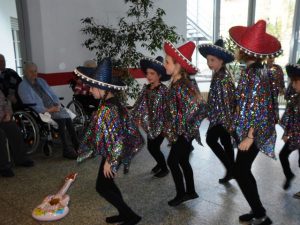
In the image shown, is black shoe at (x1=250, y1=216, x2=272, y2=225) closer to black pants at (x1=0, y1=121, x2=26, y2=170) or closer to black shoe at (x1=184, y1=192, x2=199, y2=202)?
black shoe at (x1=184, y1=192, x2=199, y2=202)

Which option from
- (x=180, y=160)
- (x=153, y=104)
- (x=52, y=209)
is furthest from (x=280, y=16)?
(x=52, y=209)

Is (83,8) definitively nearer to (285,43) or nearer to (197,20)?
(197,20)

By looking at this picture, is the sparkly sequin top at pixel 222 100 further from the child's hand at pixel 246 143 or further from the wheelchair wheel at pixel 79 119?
the wheelchair wheel at pixel 79 119

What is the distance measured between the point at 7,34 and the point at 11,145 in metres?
2.43

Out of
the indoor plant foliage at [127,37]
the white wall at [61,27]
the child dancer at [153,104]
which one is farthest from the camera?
the indoor plant foliage at [127,37]

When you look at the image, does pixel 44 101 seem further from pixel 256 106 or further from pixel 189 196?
pixel 256 106

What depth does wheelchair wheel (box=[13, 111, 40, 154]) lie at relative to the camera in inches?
138

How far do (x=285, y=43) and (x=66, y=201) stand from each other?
589 centimetres

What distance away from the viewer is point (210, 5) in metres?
7.06

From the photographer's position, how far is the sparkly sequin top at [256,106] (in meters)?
1.91

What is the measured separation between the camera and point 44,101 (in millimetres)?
3812

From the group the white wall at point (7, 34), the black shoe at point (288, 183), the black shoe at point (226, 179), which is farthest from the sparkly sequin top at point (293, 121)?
the white wall at point (7, 34)

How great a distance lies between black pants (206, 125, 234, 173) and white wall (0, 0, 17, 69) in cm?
362

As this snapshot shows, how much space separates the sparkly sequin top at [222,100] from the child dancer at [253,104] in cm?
55
